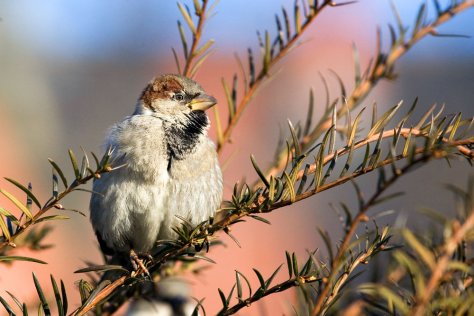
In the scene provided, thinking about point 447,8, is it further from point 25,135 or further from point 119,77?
Answer: point 119,77

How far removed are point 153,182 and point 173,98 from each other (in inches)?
16.6

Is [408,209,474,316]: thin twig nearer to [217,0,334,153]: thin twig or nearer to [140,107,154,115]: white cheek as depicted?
[217,0,334,153]: thin twig

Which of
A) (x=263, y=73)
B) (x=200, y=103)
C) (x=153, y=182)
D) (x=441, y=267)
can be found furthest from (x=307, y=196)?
(x=200, y=103)

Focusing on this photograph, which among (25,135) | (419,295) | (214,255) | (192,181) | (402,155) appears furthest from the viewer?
(25,135)

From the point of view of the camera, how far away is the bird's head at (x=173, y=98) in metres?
2.07

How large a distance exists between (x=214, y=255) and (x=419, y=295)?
16.4 feet

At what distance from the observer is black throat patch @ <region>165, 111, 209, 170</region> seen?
1.88 m

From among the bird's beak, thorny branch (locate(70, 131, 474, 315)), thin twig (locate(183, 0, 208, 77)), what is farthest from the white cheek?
thorny branch (locate(70, 131, 474, 315))

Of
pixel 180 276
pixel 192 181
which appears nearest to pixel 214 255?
pixel 192 181

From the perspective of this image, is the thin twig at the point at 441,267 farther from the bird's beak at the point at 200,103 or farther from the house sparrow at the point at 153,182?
the bird's beak at the point at 200,103

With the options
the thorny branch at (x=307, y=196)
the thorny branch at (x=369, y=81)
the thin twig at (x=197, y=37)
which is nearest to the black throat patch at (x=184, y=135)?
the thin twig at (x=197, y=37)

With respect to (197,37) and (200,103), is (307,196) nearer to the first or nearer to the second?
(197,37)

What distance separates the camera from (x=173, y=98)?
2.14 meters

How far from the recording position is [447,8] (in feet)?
3.60
